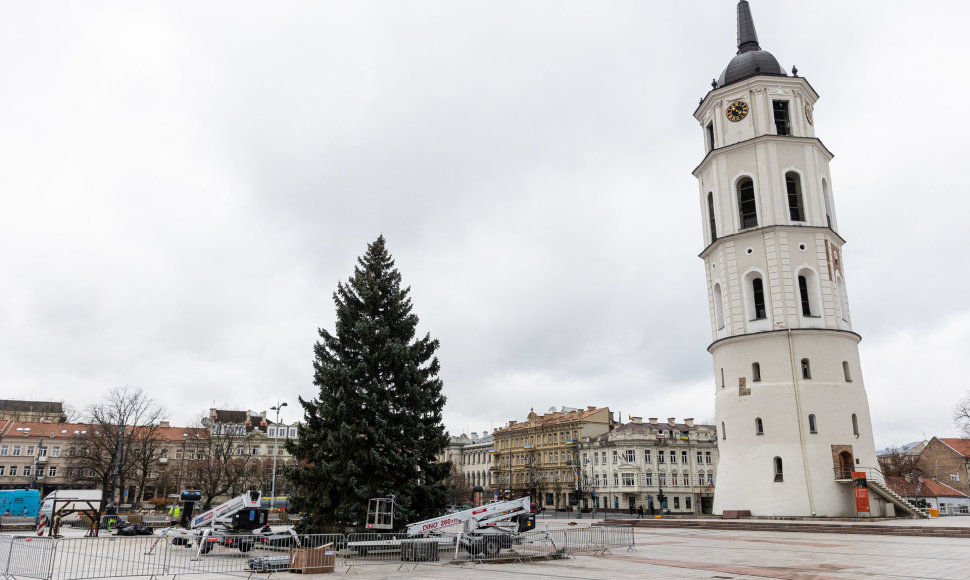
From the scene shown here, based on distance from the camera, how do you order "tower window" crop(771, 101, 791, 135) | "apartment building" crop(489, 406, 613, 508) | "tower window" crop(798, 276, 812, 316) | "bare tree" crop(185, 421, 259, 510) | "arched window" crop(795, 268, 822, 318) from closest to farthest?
"arched window" crop(795, 268, 822, 318), "tower window" crop(798, 276, 812, 316), "tower window" crop(771, 101, 791, 135), "bare tree" crop(185, 421, 259, 510), "apartment building" crop(489, 406, 613, 508)

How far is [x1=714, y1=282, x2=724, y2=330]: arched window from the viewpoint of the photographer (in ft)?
132

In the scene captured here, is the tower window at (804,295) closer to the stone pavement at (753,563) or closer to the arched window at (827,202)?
the arched window at (827,202)

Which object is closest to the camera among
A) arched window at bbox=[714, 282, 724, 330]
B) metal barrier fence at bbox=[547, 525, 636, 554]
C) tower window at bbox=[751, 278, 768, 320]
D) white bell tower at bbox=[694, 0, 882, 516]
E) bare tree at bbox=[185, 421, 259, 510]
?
metal barrier fence at bbox=[547, 525, 636, 554]

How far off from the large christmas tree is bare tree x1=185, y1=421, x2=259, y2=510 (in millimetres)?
30507

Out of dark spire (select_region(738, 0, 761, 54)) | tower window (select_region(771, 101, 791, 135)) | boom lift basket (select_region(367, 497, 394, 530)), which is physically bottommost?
boom lift basket (select_region(367, 497, 394, 530))

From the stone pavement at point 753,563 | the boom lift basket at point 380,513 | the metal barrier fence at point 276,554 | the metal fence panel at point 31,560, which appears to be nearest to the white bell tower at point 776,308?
the stone pavement at point 753,563

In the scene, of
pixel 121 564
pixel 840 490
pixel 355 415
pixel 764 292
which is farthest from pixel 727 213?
pixel 121 564

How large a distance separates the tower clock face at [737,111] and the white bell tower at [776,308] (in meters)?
0.08

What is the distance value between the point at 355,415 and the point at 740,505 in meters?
24.0

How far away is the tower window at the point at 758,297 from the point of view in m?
37.9

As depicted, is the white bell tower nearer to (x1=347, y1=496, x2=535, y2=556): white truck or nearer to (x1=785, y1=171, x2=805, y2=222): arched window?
(x1=785, y1=171, x2=805, y2=222): arched window

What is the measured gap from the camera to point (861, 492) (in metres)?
32.9

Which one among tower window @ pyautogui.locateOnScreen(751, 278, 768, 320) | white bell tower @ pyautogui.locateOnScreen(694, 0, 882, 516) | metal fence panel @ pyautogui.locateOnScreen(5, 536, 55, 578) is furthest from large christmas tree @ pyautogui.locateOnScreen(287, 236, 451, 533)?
tower window @ pyautogui.locateOnScreen(751, 278, 768, 320)

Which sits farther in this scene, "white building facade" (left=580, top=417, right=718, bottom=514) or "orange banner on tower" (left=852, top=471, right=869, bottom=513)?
"white building facade" (left=580, top=417, right=718, bottom=514)
